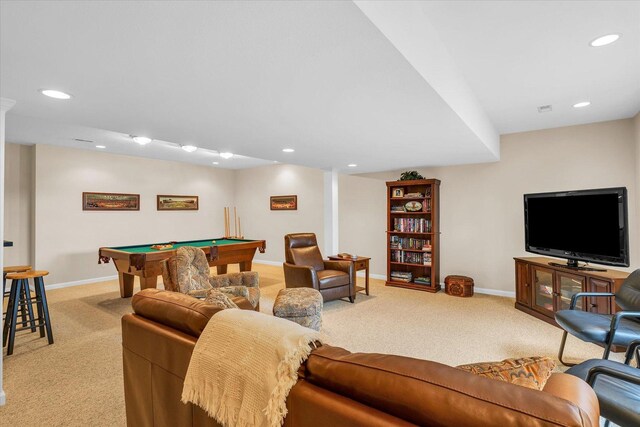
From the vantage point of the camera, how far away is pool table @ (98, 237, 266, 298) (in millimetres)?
4310

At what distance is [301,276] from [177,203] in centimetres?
434

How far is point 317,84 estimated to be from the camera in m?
2.07

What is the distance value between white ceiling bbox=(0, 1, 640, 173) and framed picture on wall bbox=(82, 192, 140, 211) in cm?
350

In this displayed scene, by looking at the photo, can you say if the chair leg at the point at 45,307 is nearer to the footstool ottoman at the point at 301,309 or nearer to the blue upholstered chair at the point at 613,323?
the footstool ottoman at the point at 301,309

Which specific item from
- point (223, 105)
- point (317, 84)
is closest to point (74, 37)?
point (223, 105)

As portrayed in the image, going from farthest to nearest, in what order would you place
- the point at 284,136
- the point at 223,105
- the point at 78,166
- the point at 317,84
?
1. the point at 78,166
2. the point at 284,136
3. the point at 223,105
4. the point at 317,84

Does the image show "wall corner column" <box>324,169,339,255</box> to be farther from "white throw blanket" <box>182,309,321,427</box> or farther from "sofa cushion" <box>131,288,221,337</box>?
"white throw blanket" <box>182,309,321,427</box>

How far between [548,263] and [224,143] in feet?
13.8

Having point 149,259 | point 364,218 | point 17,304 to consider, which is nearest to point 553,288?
point 364,218

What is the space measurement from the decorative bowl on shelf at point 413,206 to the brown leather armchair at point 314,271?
5.37ft

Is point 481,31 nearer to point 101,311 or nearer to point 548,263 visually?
point 548,263

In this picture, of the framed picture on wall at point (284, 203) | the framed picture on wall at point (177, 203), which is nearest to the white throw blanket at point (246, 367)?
the framed picture on wall at point (284, 203)

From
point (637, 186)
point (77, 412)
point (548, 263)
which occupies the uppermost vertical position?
point (637, 186)

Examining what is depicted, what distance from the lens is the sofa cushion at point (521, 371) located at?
95cm
